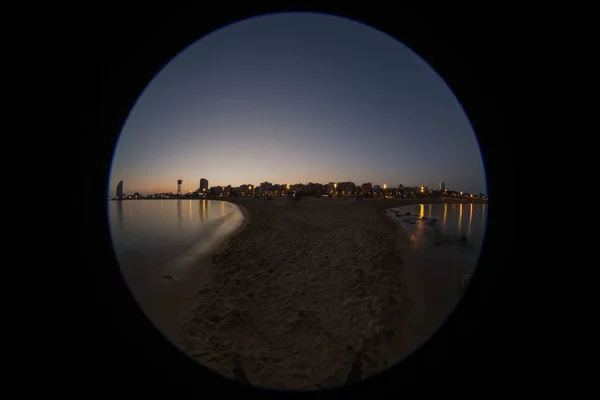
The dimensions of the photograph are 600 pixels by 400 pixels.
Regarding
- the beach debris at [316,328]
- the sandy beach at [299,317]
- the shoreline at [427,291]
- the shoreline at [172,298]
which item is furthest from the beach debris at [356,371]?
the shoreline at [172,298]

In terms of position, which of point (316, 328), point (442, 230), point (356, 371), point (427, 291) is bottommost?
point (442, 230)

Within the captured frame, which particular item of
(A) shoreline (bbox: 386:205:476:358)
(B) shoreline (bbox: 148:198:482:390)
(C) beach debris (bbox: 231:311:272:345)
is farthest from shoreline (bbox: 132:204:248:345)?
(A) shoreline (bbox: 386:205:476:358)

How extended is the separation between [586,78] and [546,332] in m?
1.81

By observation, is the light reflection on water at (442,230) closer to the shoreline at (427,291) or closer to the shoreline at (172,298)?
the shoreline at (427,291)

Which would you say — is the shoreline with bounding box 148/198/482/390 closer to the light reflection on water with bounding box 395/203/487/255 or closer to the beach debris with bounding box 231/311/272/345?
the beach debris with bounding box 231/311/272/345

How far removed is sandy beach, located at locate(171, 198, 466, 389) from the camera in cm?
361

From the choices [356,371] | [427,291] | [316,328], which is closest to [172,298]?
[316,328]

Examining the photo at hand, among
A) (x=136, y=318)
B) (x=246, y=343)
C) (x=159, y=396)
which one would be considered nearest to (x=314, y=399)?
(x=159, y=396)

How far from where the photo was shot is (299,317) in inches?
191

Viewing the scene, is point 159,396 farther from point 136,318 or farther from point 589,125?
point 589,125

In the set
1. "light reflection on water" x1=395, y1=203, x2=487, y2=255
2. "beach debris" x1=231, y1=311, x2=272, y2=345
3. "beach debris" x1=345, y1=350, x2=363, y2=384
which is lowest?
"light reflection on water" x1=395, y1=203, x2=487, y2=255

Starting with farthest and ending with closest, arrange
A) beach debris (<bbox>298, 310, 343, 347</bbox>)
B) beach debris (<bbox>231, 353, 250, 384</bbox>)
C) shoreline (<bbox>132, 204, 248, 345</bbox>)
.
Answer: shoreline (<bbox>132, 204, 248, 345</bbox>) → beach debris (<bbox>298, 310, 343, 347</bbox>) → beach debris (<bbox>231, 353, 250, 384</bbox>)

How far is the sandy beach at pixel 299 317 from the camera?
3.61 m

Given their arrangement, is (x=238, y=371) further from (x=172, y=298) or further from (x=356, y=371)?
(x=172, y=298)
